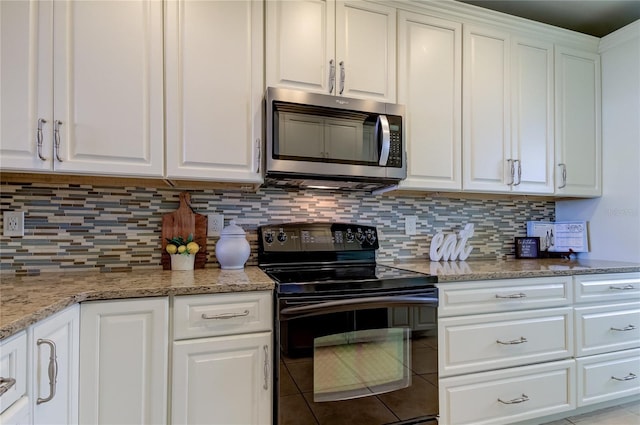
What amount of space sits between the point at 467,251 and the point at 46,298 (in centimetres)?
229

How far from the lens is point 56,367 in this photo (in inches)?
41.9

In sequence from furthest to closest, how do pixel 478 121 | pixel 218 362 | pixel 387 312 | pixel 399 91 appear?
pixel 478 121, pixel 399 91, pixel 387 312, pixel 218 362

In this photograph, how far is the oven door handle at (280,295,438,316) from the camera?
1457 millimetres

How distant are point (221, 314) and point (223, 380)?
265 millimetres

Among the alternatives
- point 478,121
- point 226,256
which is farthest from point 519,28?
point 226,256

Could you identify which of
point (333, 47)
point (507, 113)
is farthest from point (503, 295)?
point (333, 47)

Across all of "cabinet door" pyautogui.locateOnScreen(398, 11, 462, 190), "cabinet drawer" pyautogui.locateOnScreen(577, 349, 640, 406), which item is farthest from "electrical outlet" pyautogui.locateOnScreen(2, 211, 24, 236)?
"cabinet drawer" pyautogui.locateOnScreen(577, 349, 640, 406)

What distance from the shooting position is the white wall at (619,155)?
2.32 metres

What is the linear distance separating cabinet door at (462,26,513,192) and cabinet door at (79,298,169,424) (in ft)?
6.01

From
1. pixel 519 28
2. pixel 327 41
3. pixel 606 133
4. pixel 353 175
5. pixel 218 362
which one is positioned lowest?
pixel 218 362

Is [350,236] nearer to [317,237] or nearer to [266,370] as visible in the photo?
[317,237]

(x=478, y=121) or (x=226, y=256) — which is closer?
(x=226, y=256)

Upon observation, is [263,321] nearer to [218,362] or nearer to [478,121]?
[218,362]

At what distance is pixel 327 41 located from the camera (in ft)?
6.11
